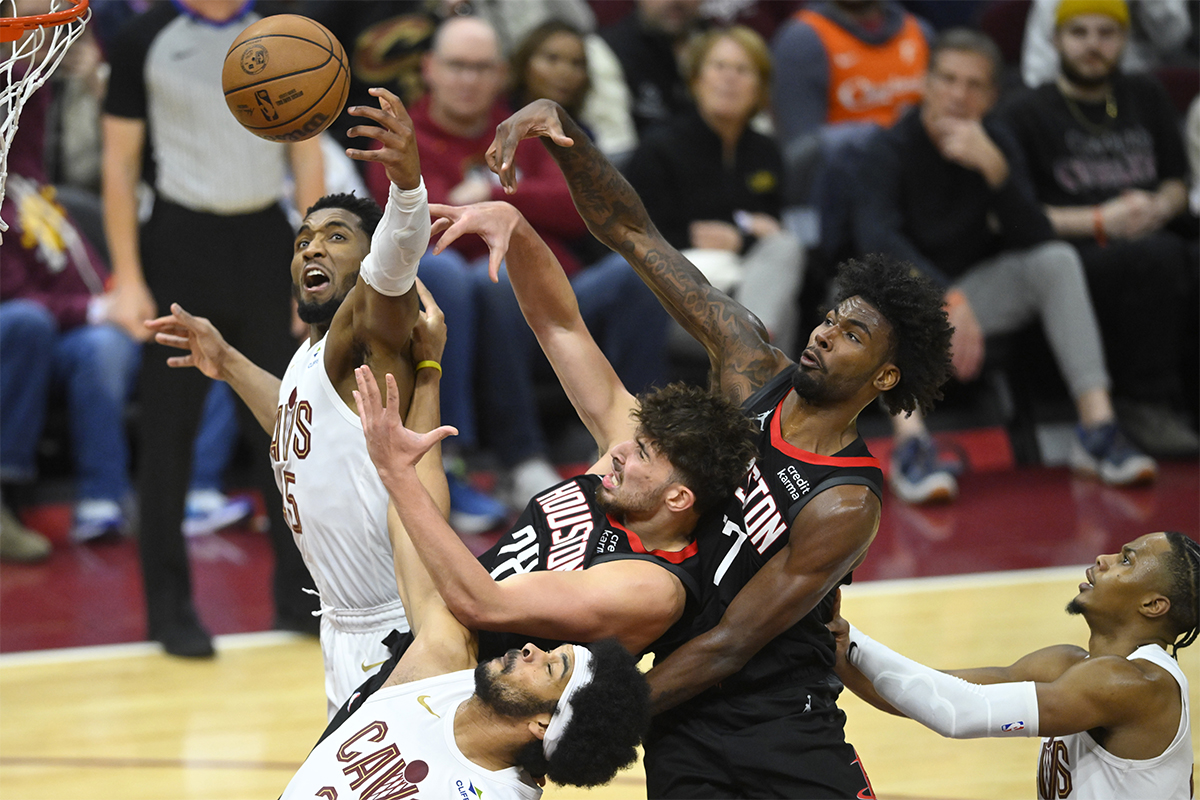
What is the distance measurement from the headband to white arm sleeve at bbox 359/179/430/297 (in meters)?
1.03

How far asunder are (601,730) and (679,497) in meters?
0.63

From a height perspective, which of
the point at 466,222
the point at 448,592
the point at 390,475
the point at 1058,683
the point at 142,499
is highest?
the point at 466,222

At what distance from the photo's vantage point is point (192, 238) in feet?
18.5

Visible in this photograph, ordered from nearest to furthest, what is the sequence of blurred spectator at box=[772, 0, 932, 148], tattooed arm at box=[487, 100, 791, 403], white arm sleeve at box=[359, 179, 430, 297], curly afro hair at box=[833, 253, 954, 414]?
white arm sleeve at box=[359, 179, 430, 297] → curly afro hair at box=[833, 253, 954, 414] → tattooed arm at box=[487, 100, 791, 403] → blurred spectator at box=[772, 0, 932, 148]

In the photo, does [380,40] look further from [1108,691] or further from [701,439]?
[1108,691]

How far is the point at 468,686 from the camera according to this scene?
3174mm

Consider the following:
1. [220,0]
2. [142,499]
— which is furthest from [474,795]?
[220,0]

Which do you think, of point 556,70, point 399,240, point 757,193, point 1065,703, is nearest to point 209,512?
point 556,70

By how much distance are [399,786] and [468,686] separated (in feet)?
0.88

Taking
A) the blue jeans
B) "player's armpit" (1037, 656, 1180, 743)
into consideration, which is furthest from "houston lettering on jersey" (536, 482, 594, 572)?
the blue jeans

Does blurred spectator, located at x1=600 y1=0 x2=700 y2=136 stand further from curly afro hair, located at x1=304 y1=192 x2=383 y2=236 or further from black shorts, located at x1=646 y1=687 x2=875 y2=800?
black shorts, located at x1=646 y1=687 x2=875 y2=800

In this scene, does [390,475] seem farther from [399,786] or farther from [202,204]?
[202,204]

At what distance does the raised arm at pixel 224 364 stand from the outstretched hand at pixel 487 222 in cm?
86

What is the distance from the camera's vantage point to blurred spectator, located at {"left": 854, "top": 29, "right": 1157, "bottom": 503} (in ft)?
23.2
